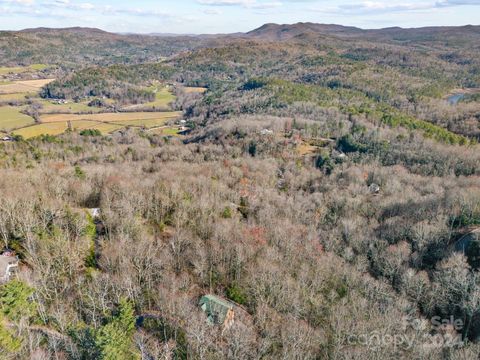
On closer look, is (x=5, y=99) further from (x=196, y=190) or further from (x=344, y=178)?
(x=344, y=178)

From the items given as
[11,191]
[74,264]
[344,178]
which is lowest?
[344,178]

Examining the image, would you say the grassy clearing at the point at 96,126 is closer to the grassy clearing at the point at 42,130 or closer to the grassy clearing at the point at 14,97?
the grassy clearing at the point at 42,130

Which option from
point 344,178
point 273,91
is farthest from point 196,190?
point 273,91

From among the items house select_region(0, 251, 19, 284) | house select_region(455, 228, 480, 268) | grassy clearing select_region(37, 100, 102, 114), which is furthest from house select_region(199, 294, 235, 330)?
grassy clearing select_region(37, 100, 102, 114)

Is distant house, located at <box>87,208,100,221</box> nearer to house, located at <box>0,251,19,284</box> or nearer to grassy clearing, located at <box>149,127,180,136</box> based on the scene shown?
house, located at <box>0,251,19,284</box>

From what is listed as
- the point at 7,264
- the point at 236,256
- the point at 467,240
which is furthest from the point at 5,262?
the point at 467,240

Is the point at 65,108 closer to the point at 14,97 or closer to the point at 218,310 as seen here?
the point at 14,97
